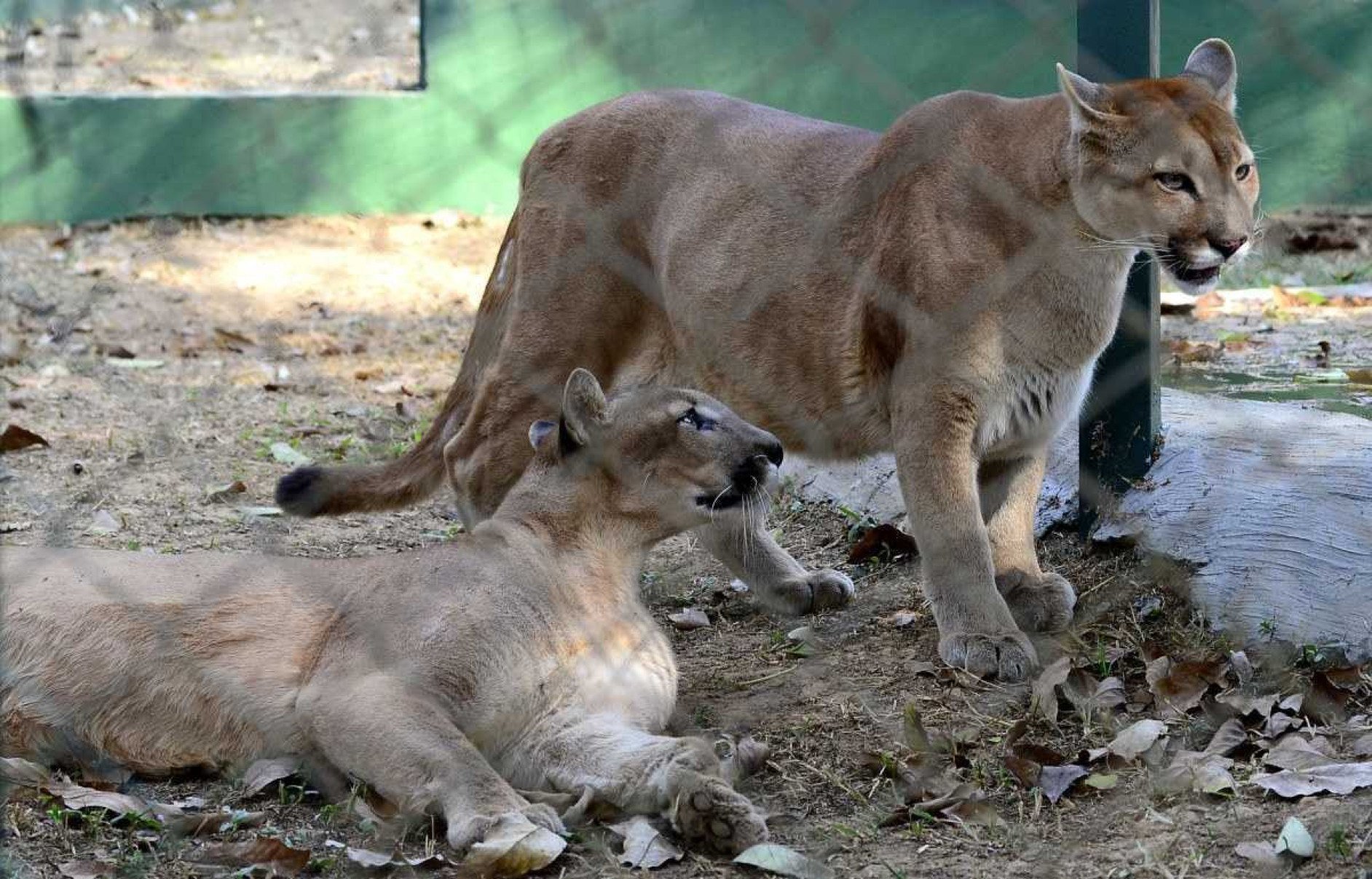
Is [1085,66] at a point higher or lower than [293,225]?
higher

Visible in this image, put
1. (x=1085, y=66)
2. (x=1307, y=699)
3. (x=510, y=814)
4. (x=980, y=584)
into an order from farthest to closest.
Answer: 1. (x=1085, y=66)
2. (x=980, y=584)
3. (x=1307, y=699)
4. (x=510, y=814)

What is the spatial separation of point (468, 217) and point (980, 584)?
15.4 feet

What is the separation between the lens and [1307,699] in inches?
107

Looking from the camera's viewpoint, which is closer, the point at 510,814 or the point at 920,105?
the point at 510,814

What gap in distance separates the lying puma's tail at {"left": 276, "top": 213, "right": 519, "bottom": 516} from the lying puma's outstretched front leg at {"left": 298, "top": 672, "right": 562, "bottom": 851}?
100cm

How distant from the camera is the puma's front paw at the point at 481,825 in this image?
2.36m

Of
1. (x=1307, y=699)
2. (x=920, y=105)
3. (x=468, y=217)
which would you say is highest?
(x=920, y=105)

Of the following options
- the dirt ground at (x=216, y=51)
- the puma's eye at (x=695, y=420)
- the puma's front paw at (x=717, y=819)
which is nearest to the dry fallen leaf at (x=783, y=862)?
the puma's front paw at (x=717, y=819)

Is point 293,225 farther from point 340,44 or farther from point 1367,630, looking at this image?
point 1367,630

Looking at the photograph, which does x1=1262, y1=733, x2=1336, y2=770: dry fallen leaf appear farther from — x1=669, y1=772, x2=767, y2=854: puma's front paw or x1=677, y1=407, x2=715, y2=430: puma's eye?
x1=677, y1=407, x2=715, y2=430: puma's eye

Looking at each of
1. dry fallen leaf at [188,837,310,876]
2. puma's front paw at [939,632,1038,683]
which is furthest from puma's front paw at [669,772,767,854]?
puma's front paw at [939,632,1038,683]

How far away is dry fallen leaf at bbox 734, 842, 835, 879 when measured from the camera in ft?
7.41

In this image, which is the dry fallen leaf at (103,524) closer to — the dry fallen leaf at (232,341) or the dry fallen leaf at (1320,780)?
the dry fallen leaf at (232,341)

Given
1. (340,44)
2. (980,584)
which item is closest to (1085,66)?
(980,584)
